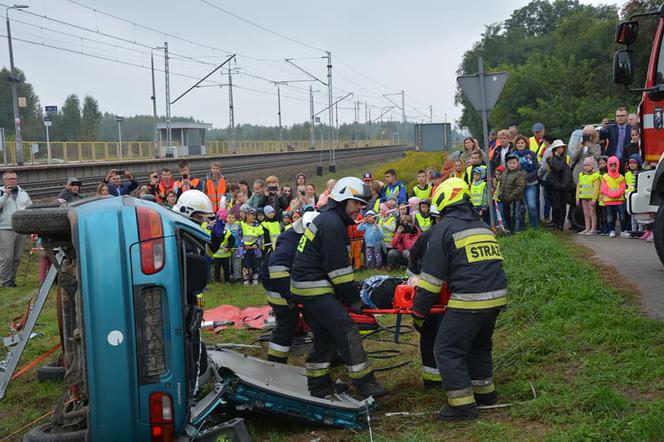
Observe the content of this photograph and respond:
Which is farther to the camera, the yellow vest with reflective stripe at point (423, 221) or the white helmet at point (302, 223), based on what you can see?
the yellow vest with reflective stripe at point (423, 221)

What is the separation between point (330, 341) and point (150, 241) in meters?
2.42

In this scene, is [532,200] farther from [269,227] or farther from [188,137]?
[188,137]

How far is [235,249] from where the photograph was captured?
1339 cm

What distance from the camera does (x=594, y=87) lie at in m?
36.7

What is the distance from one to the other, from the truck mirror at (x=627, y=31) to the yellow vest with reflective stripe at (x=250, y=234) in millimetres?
7017

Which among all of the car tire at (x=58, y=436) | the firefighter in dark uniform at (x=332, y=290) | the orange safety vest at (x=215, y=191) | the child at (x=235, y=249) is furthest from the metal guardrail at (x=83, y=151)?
the car tire at (x=58, y=436)

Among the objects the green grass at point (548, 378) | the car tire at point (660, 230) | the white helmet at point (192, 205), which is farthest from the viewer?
the car tire at point (660, 230)

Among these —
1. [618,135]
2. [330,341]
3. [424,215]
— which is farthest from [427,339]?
[618,135]

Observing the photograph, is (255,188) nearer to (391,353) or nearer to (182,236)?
(391,353)

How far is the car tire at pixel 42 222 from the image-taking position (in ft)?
15.1

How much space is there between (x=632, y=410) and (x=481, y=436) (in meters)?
1.05

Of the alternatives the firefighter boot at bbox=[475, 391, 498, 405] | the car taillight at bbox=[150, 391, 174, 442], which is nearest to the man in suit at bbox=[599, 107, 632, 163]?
the firefighter boot at bbox=[475, 391, 498, 405]

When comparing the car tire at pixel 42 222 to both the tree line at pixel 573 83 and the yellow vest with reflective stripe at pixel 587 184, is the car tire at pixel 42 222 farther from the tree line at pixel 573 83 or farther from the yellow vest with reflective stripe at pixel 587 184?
the tree line at pixel 573 83

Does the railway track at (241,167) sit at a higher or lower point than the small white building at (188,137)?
lower
